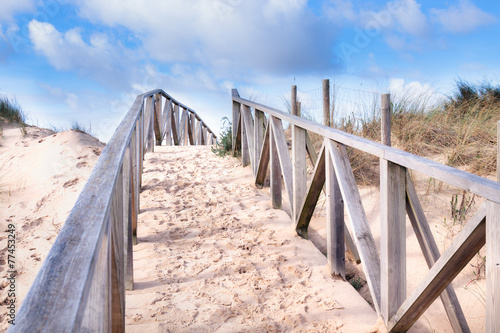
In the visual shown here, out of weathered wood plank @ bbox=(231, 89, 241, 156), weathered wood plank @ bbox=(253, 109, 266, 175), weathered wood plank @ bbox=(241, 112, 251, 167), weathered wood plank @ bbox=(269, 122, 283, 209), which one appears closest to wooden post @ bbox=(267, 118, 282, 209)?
weathered wood plank @ bbox=(269, 122, 283, 209)

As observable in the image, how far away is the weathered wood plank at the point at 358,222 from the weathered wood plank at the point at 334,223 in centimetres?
14

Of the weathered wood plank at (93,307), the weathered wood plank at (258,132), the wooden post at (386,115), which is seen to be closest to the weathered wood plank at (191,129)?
the weathered wood plank at (258,132)

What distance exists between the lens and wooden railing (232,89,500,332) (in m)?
1.39

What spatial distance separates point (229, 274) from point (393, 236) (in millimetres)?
1192

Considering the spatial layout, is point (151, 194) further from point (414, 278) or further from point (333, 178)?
point (414, 278)

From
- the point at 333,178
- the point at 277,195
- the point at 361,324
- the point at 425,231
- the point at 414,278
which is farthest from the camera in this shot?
the point at 277,195

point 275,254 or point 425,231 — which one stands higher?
point 425,231

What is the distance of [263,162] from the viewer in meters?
4.55

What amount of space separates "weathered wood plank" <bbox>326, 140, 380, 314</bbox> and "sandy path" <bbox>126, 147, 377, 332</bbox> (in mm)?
220

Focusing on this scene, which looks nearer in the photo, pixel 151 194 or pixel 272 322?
pixel 272 322

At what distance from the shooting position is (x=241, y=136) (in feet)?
19.6

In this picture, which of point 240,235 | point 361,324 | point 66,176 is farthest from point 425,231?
point 66,176

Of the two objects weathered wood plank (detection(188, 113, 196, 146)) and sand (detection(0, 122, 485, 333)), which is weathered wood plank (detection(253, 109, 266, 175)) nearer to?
sand (detection(0, 122, 485, 333))

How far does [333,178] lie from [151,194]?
2593 mm
